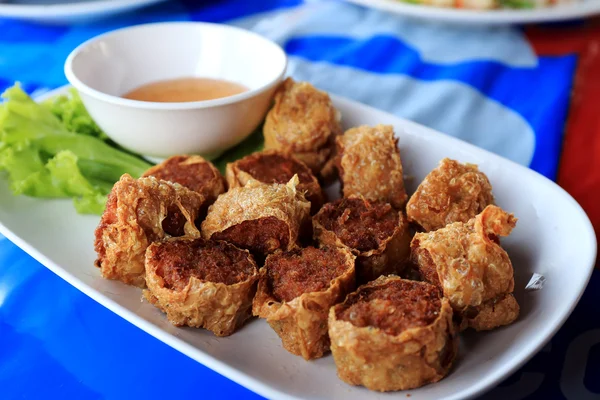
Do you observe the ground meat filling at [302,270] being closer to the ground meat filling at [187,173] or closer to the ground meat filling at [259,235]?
the ground meat filling at [259,235]

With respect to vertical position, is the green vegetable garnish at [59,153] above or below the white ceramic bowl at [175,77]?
below

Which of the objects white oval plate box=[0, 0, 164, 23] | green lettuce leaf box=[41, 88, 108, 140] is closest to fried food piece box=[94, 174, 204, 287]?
green lettuce leaf box=[41, 88, 108, 140]

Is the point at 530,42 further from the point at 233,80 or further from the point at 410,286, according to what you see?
the point at 410,286

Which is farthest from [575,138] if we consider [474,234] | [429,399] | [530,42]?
[429,399]

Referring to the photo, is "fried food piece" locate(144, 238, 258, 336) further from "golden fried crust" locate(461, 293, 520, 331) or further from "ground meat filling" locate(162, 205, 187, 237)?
"golden fried crust" locate(461, 293, 520, 331)

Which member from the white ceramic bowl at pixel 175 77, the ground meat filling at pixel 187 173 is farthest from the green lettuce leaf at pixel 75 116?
the ground meat filling at pixel 187 173

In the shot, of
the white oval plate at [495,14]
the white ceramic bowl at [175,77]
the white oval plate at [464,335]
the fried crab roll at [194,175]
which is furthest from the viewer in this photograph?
the white oval plate at [495,14]
